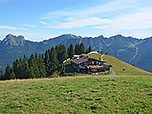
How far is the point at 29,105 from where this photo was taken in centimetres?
1377

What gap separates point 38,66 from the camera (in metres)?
83.0

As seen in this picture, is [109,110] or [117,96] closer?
[109,110]

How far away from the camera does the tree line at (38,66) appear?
240 ft

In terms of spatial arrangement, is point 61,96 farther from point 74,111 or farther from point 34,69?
point 34,69

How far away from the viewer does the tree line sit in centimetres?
7314

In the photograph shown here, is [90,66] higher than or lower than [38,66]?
lower

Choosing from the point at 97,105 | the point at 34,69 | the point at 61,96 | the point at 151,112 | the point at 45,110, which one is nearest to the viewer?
the point at 151,112

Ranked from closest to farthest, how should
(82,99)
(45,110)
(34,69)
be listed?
(45,110)
(82,99)
(34,69)

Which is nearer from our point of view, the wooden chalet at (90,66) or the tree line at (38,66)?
the wooden chalet at (90,66)

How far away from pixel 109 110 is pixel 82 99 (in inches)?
148

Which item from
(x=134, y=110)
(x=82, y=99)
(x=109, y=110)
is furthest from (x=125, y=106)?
(x=82, y=99)

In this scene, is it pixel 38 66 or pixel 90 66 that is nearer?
pixel 90 66

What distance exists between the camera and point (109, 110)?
12.5 m

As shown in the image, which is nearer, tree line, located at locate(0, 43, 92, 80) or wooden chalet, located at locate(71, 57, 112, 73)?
wooden chalet, located at locate(71, 57, 112, 73)
